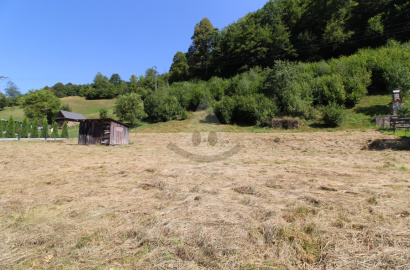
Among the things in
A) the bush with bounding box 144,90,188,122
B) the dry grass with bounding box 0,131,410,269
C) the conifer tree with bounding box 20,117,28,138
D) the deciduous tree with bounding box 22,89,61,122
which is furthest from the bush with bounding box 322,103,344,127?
the deciduous tree with bounding box 22,89,61,122

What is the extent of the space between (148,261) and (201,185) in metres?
3.09

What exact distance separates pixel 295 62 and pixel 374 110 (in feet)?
57.9

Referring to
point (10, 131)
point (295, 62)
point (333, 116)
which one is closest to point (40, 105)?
point (10, 131)

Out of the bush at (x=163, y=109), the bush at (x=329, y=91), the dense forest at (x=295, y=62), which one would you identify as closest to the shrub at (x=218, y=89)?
the dense forest at (x=295, y=62)

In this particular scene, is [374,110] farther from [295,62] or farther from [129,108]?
[129,108]

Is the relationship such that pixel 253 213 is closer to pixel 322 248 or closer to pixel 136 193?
pixel 322 248

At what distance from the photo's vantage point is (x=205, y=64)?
58.5 m

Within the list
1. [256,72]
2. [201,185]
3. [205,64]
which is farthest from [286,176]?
[205,64]

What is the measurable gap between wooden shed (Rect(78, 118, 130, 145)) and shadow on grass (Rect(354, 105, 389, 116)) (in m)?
26.9

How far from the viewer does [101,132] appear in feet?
58.9

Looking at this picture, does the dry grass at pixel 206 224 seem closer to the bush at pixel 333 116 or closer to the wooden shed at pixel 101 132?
the wooden shed at pixel 101 132

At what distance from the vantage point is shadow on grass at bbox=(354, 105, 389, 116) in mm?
20619

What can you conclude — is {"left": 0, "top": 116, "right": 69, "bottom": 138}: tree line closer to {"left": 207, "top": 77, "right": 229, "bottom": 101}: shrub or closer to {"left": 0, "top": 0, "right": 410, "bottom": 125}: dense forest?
{"left": 0, "top": 0, "right": 410, "bottom": 125}: dense forest

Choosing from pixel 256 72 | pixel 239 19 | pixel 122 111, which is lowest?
pixel 122 111
